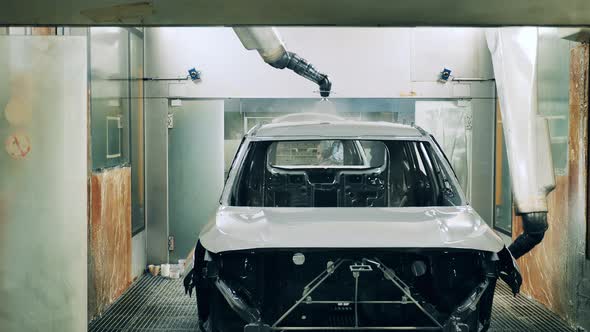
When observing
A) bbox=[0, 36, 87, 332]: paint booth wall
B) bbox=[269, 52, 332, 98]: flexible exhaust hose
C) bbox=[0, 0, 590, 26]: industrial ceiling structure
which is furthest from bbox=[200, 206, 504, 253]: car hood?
bbox=[269, 52, 332, 98]: flexible exhaust hose

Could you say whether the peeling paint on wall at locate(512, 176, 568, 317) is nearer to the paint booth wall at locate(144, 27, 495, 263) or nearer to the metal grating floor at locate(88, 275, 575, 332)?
the metal grating floor at locate(88, 275, 575, 332)

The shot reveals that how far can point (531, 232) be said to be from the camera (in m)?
5.09

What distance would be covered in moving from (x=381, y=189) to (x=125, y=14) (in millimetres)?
2352

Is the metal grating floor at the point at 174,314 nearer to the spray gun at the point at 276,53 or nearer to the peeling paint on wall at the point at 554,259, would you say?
the peeling paint on wall at the point at 554,259

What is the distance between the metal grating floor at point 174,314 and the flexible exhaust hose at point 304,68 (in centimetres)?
226

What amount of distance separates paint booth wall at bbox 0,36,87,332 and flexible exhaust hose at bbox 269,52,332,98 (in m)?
2.93

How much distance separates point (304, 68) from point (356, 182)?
1943 millimetres

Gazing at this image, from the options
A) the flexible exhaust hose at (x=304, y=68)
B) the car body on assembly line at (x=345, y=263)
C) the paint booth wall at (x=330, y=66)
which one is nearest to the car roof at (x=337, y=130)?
the car body on assembly line at (x=345, y=263)

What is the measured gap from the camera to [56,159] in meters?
3.48

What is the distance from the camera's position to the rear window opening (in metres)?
4.24

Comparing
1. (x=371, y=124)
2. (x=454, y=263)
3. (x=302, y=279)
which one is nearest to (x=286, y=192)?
(x=371, y=124)

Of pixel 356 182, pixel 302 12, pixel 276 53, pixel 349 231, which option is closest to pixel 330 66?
pixel 276 53

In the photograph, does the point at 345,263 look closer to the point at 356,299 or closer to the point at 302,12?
the point at 356,299

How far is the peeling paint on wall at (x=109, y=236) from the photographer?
5.23 metres
